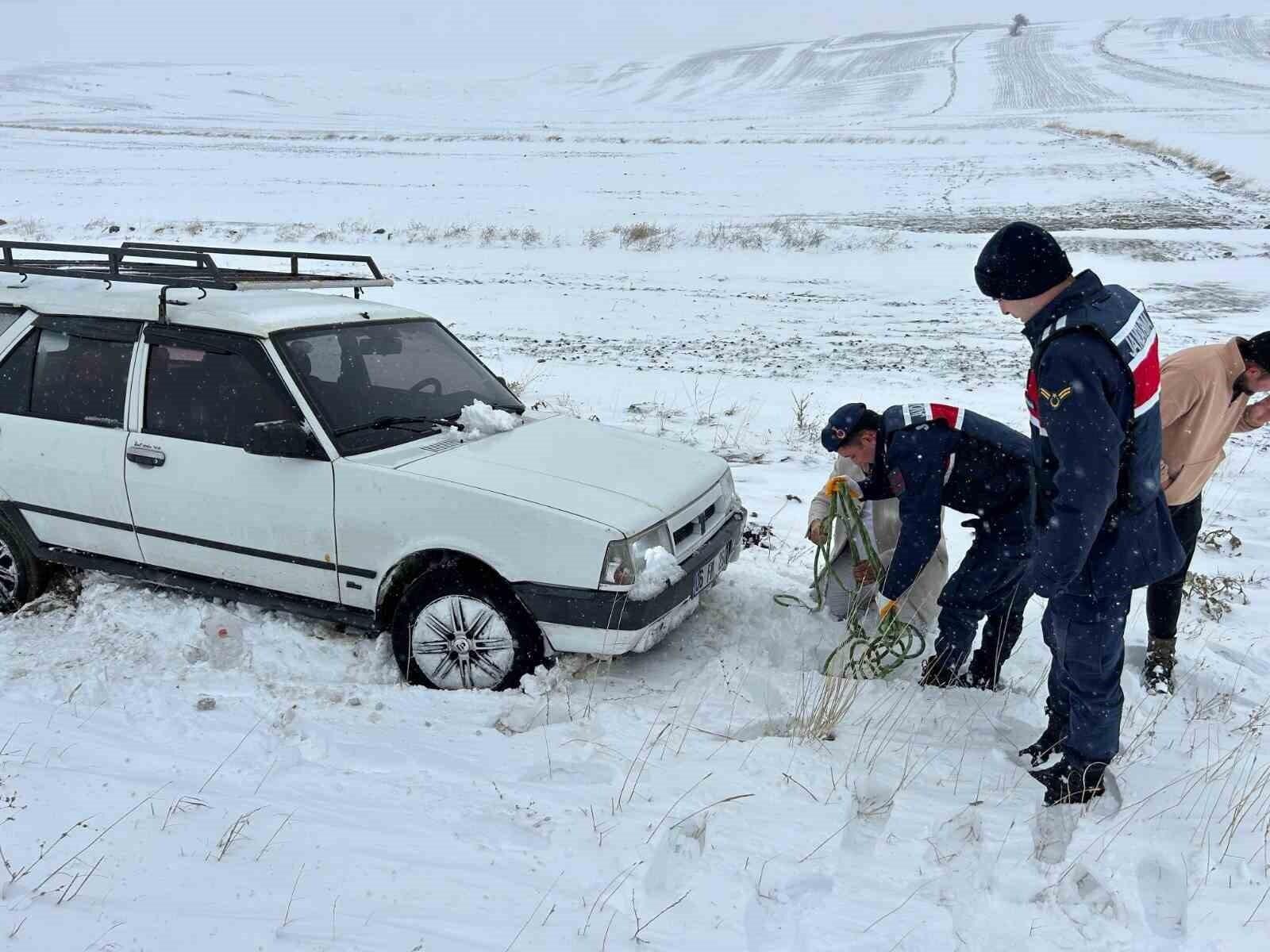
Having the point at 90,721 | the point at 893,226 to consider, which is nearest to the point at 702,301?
the point at 893,226

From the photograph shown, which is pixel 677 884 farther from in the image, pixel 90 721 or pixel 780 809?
pixel 90 721

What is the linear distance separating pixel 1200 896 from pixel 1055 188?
28402mm

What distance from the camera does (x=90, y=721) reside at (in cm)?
361

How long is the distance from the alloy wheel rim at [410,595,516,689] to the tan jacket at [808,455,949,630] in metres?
1.70

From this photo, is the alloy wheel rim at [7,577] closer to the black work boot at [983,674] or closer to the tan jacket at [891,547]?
the tan jacket at [891,547]

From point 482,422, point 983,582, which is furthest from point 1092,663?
point 482,422

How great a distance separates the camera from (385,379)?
465cm

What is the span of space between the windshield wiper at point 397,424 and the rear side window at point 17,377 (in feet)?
5.97

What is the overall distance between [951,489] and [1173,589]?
1.09 metres

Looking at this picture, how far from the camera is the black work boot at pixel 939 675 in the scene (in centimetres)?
416

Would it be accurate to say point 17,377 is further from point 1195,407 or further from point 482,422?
point 1195,407

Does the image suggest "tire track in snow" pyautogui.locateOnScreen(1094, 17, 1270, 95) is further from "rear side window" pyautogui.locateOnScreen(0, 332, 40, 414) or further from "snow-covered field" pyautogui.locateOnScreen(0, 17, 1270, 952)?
"rear side window" pyautogui.locateOnScreen(0, 332, 40, 414)

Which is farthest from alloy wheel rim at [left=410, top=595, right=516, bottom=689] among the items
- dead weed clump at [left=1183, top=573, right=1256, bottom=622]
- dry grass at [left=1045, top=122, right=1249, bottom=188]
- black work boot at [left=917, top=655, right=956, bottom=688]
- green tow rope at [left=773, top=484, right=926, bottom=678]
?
dry grass at [left=1045, top=122, right=1249, bottom=188]

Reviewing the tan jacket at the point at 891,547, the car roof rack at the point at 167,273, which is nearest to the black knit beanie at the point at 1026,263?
the tan jacket at the point at 891,547
